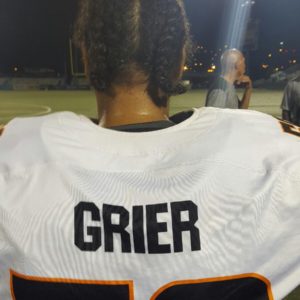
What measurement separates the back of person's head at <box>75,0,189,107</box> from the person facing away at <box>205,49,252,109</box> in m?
2.59

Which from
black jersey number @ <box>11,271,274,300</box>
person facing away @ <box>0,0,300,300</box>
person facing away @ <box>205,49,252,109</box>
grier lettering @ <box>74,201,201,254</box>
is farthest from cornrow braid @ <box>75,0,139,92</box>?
person facing away @ <box>205,49,252,109</box>

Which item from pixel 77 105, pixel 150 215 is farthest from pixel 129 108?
Result: pixel 77 105

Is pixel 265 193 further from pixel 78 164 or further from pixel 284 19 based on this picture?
pixel 284 19

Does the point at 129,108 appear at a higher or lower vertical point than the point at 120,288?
higher

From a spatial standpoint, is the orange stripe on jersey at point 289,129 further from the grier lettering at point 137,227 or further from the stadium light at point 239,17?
the stadium light at point 239,17

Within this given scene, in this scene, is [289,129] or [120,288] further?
[289,129]

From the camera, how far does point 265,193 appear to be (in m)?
0.79

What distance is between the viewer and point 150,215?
0.78m

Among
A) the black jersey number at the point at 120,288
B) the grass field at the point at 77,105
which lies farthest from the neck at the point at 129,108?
the grass field at the point at 77,105

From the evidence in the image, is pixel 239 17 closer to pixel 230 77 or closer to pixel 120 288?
pixel 230 77

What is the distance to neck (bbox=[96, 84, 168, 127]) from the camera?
926mm

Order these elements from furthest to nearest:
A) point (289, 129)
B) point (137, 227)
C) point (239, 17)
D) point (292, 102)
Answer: point (239, 17) → point (292, 102) → point (289, 129) → point (137, 227)

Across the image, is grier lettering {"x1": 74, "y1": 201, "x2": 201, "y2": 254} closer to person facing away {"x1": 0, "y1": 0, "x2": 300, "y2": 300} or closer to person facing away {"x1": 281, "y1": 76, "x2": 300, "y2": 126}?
person facing away {"x1": 0, "y1": 0, "x2": 300, "y2": 300}

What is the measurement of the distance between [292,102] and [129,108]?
2988mm
